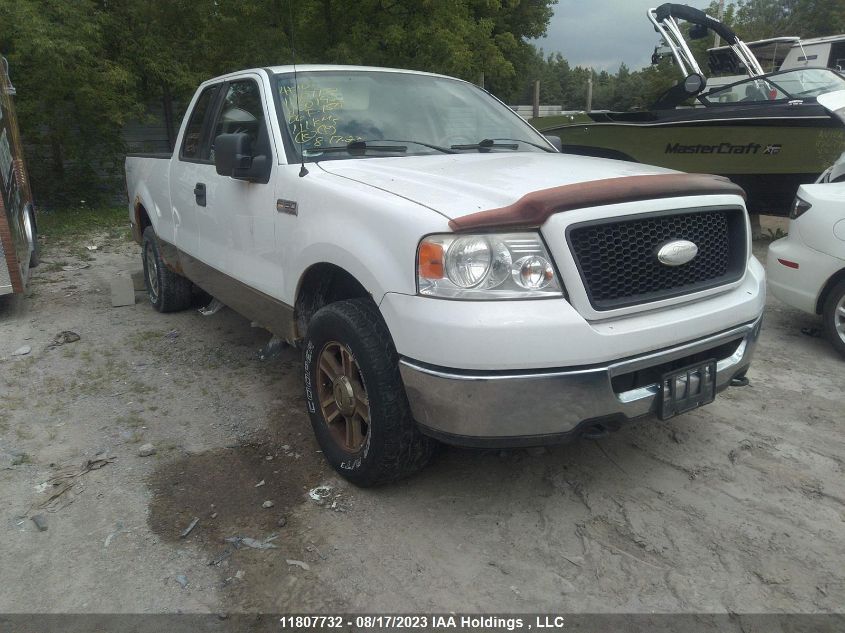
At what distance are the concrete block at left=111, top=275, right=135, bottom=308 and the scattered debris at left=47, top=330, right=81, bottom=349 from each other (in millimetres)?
900

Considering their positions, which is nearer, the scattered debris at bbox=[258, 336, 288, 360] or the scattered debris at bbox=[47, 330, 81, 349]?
the scattered debris at bbox=[258, 336, 288, 360]

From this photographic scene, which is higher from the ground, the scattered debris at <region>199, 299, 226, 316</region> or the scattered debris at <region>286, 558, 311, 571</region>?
the scattered debris at <region>199, 299, 226, 316</region>

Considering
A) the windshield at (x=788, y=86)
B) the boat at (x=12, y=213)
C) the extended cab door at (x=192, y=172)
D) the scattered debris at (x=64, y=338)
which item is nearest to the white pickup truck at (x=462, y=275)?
the extended cab door at (x=192, y=172)

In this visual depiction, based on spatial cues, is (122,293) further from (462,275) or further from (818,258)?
(818,258)

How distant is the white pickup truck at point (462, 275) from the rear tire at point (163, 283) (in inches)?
86.9

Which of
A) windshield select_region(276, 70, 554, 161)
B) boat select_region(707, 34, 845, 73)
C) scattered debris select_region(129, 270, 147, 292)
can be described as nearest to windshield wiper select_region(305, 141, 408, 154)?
windshield select_region(276, 70, 554, 161)

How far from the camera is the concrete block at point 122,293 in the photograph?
21.3ft

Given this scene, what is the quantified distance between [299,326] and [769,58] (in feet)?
50.5

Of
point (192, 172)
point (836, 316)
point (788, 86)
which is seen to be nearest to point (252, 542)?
point (192, 172)

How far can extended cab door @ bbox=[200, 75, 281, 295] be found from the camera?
363 centimetres

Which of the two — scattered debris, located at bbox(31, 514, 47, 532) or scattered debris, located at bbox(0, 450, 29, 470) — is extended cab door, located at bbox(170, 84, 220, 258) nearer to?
scattered debris, located at bbox(0, 450, 29, 470)

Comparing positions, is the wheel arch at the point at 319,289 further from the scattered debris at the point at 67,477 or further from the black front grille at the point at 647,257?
the scattered debris at the point at 67,477

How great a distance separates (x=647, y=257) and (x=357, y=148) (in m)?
1.66

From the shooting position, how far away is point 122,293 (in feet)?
21.7
